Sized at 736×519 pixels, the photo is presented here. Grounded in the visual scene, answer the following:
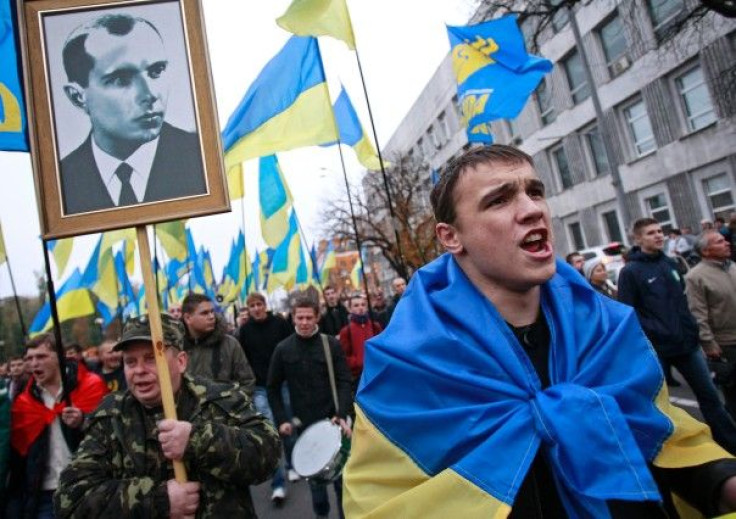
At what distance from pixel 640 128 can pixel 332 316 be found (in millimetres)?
17514

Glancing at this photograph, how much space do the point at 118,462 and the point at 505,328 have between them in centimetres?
169

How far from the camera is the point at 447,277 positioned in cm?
194

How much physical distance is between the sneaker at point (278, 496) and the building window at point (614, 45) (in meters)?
20.8

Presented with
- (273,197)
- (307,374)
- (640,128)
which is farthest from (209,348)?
(640,128)

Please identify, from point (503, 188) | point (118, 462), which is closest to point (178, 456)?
point (118, 462)

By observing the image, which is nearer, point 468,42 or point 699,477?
point 699,477

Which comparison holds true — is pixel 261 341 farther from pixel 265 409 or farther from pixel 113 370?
pixel 113 370

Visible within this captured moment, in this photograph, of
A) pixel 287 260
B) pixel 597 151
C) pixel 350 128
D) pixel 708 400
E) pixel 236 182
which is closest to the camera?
pixel 708 400

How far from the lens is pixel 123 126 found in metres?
2.35

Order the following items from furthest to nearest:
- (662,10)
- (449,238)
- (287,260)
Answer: (662,10) < (287,260) < (449,238)

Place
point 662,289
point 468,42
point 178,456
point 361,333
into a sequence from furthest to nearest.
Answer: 1. point 468,42
2. point 361,333
3. point 662,289
4. point 178,456

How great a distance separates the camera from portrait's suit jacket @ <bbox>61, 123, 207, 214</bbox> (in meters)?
2.27

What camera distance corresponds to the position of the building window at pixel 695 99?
18.0 meters

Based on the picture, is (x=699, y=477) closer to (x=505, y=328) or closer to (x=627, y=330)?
(x=627, y=330)
